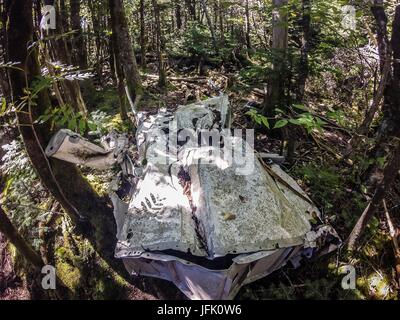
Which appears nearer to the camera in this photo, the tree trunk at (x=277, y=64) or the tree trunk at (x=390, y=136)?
the tree trunk at (x=390, y=136)

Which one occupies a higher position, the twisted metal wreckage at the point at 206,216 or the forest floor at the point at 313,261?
the twisted metal wreckage at the point at 206,216

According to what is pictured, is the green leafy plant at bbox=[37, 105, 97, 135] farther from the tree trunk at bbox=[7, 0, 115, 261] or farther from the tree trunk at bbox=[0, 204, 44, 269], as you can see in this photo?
the tree trunk at bbox=[0, 204, 44, 269]

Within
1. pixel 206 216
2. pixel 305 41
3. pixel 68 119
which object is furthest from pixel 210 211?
pixel 305 41

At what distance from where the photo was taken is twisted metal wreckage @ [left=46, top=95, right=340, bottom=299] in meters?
2.77

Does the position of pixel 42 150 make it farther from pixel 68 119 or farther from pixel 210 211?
pixel 210 211

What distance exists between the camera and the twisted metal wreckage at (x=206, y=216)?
277 cm

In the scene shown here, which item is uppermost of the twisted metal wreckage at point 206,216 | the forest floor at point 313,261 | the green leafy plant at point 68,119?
the green leafy plant at point 68,119

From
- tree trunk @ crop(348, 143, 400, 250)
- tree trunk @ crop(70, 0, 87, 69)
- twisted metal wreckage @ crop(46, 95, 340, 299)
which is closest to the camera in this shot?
twisted metal wreckage @ crop(46, 95, 340, 299)

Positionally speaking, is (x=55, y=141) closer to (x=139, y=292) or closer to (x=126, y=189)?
(x=126, y=189)

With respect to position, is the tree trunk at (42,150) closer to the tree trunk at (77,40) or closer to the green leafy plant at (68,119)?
the green leafy plant at (68,119)

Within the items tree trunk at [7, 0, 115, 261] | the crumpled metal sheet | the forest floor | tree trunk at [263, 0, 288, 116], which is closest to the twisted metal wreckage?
the crumpled metal sheet

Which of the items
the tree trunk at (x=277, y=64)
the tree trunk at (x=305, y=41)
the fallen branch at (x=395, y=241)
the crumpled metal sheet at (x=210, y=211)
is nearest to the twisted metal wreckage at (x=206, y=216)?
the crumpled metal sheet at (x=210, y=211)

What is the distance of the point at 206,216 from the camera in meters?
2.88

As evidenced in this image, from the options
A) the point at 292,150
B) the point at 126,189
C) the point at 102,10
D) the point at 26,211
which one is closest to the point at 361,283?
the point at 292,150
